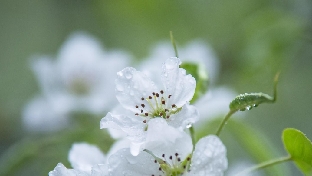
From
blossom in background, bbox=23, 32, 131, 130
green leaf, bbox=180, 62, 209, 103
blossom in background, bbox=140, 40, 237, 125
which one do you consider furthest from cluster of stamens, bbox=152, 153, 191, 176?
blossom in background, bbox=23, 32, 131, 130

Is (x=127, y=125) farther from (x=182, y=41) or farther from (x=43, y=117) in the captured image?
(x=182, y=41)

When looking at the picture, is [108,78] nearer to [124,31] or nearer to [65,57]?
[65,57]

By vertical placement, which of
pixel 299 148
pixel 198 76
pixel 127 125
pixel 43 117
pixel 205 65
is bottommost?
pixel 299 148

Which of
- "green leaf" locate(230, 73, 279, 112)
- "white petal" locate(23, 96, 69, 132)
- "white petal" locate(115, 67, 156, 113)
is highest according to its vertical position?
"white petal" locate(23, 96, 69, 132)

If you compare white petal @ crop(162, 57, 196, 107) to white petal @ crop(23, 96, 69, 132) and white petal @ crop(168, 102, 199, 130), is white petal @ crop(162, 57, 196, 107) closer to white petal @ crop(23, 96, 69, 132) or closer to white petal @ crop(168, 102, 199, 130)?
white petal @ crop(168, 102, 199, 130)

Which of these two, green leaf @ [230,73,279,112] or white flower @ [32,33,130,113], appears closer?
green leaf @ [230,73,279,112]

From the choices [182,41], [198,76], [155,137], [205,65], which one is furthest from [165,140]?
[182,41]
